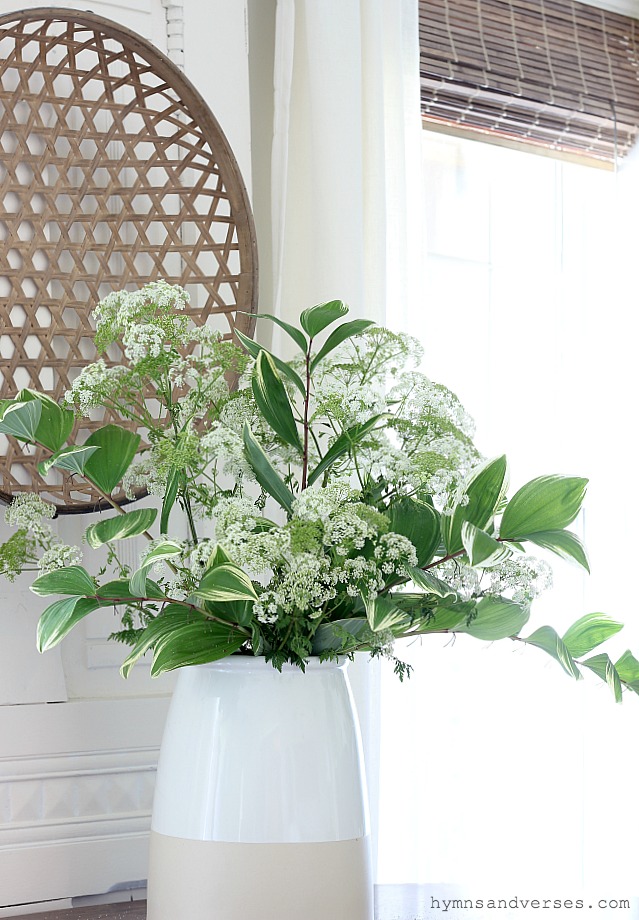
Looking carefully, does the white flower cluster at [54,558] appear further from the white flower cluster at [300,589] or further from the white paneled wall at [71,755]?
the white paneled wall at [71,755]

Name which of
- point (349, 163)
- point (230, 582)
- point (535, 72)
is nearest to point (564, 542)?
point (230, 582)

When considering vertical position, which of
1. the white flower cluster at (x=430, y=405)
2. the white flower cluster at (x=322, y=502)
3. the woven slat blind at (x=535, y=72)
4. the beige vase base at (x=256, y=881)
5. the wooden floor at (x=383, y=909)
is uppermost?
the woven slat blind at (x=535, y=72)

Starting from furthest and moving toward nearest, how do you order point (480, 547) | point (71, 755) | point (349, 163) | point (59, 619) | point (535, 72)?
point (535, 72) < point (349, 163) < point (71, 755) < point (59, 619) < point (480, 547)

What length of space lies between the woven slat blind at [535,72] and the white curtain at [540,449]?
0.18ft

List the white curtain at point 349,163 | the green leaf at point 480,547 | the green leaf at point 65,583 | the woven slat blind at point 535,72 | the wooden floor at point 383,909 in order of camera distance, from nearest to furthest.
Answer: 1. the green leaf at point 480,547
2. the green leaf at point 65,583
3. the wooden floor at point 383,909
4. the white curtain at point 349,163
5. the woven slat blind at point 535,72

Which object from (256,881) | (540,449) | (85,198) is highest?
(85,198)

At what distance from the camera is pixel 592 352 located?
1.76 metres

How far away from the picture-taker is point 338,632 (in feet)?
2.38

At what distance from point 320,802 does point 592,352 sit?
4.02ft

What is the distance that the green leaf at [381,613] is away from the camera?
27.0 inches

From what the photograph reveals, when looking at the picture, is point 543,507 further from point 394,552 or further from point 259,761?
point 259,761

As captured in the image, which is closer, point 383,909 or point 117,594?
point 117,594

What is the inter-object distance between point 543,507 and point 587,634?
188 mm

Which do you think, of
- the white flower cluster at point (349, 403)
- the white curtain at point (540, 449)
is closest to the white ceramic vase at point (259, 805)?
the white flower cluster at point (349, 403)
